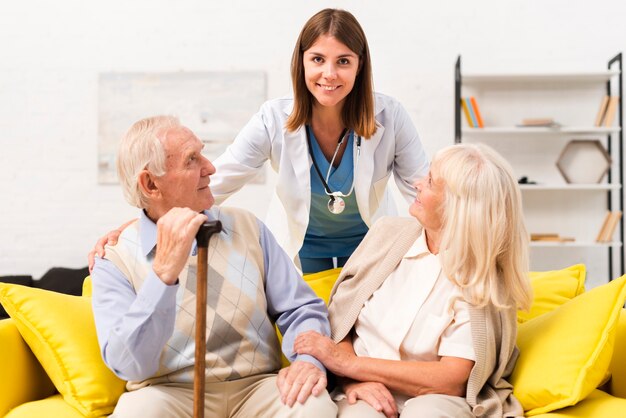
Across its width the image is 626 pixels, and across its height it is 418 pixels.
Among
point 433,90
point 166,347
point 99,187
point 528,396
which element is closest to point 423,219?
point 528,396

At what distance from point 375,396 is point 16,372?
89 centimetres

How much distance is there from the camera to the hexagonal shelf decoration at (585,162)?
4516 millimetres

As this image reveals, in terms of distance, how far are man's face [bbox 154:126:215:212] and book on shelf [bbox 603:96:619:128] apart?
3.53 metres

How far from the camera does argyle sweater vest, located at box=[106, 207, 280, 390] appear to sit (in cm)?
165

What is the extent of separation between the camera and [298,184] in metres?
2.47

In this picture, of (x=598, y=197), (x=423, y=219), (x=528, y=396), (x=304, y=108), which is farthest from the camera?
(x=598, y=197)

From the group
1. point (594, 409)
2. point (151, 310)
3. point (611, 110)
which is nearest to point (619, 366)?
point (594, 409)

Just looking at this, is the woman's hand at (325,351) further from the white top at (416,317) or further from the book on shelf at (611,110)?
the book on shelf at (611,110)

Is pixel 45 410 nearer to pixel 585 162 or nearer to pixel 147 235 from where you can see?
pixel 147 235

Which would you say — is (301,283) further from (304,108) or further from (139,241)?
(304,108)

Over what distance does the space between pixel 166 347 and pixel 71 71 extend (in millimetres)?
3739

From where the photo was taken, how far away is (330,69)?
221 centimetres

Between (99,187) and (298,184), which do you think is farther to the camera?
(99,187)

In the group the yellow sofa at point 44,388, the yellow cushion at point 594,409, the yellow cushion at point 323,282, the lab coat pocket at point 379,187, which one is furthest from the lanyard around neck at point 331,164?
the yellow cushion at point 594,409
